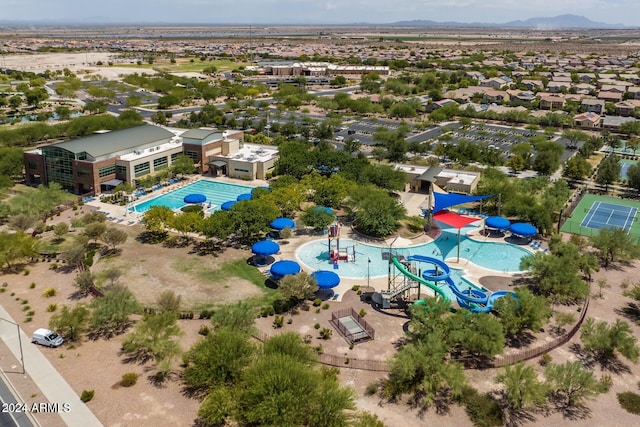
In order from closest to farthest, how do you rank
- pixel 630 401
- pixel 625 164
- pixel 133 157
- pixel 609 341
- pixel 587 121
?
1. pixel 630 401
2. pixel 609 341
3. pixel 133 157
4. pixel 625 164
5. pixel 587 121

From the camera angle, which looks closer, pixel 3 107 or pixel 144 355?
pixel 144 355

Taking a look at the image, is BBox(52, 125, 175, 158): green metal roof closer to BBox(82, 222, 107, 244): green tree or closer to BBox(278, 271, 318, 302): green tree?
BBox(82, 222, 107, 244): green tree

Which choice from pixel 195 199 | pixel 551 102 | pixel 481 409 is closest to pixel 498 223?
pixel 481 409

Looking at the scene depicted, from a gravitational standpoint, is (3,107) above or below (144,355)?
above

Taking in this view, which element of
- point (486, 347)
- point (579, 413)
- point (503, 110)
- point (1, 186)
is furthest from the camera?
point (503, 110)

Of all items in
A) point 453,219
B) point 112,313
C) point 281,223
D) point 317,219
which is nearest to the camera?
point 112,313

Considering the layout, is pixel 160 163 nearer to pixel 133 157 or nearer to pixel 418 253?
pixel 133 157

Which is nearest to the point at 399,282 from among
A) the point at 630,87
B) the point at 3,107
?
the point at 3,107

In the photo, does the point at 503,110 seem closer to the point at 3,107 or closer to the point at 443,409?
the point at 443,409
